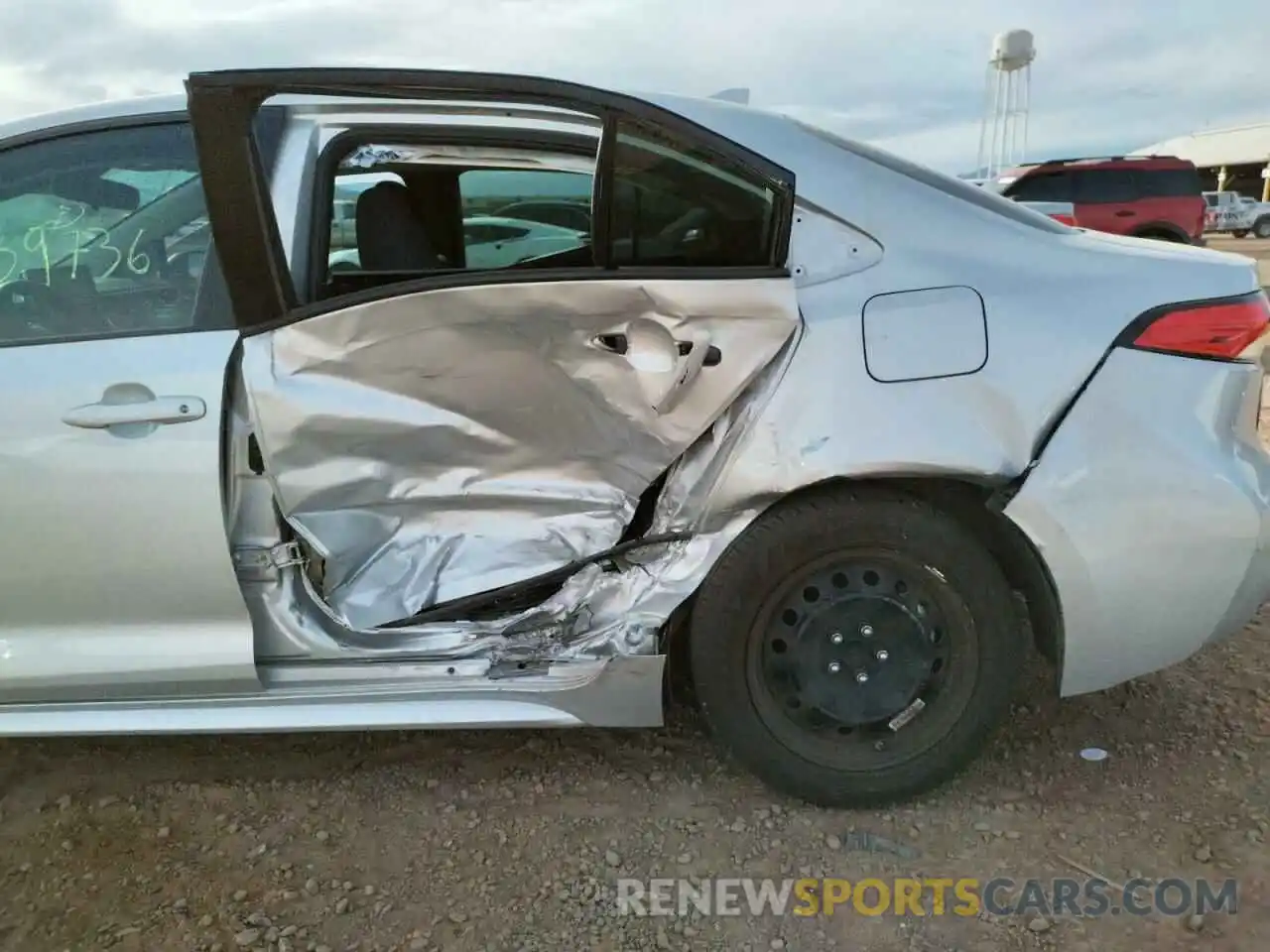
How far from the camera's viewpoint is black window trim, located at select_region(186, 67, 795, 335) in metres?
2.12

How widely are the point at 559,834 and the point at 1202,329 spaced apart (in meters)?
1.93

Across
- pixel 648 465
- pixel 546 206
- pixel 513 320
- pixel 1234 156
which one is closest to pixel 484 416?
pixel 513 320

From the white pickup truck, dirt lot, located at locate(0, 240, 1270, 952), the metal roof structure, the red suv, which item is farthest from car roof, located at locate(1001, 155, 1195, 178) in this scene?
the metal roof structure

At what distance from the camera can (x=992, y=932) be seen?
2.12 meters

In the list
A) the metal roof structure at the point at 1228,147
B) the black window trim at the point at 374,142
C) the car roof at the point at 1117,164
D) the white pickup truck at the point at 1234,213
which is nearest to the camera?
the black window trim at the point at 374,142

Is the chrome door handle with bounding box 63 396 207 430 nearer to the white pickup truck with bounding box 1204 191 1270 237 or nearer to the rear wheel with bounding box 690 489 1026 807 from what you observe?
the rear wheel with bounding box 690 489 1026 807

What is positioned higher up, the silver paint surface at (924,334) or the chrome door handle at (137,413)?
the silver paint surface at (924,334)

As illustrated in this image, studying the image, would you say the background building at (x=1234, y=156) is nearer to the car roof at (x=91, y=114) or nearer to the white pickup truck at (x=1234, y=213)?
the white pickup truck at (x=1234, y=213)

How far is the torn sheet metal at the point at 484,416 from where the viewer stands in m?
2.22

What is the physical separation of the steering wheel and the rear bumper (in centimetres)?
229

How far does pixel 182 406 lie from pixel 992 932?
211 cm

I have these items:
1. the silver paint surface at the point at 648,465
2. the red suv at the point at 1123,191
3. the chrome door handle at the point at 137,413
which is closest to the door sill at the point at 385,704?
the silver paint surface at the point at 648,465

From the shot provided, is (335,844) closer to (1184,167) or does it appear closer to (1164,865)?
(1164,865)

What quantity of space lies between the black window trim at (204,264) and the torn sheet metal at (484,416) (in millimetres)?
163
